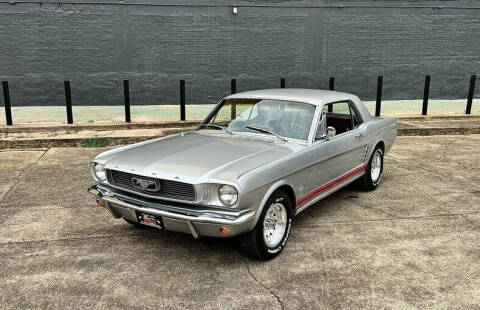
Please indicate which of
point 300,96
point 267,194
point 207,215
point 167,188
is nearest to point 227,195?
point 207,215

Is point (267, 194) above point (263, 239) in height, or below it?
above

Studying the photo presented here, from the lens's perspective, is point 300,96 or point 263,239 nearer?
point 263,239

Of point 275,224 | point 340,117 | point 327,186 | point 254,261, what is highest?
point 340,117

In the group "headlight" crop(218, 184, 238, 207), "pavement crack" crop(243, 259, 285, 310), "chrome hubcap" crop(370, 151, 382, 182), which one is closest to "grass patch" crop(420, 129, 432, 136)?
"chrome hubcap" crop(370, 151, 382, 182)

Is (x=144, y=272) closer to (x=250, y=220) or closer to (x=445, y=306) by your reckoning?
(x=250, y=220)

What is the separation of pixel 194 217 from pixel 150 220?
1.62 feet

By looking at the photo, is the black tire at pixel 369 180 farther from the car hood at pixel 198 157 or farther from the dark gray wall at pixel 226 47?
the dark gray wall at pixel 226 47

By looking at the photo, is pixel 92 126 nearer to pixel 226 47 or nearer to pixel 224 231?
pixel 226 47

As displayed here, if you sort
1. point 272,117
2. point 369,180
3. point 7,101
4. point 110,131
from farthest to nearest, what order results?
point 110,131
point 7,101
point 369,180
point 272,117

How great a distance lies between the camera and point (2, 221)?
4992mm

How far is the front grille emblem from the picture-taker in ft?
12.4

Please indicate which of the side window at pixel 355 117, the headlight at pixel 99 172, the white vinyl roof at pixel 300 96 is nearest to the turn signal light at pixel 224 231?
the headlight at pixel 99 172

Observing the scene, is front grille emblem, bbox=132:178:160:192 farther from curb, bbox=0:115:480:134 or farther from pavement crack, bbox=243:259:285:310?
curb, bbox=0:115:480:134

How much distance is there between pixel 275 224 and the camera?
13.7 feet
